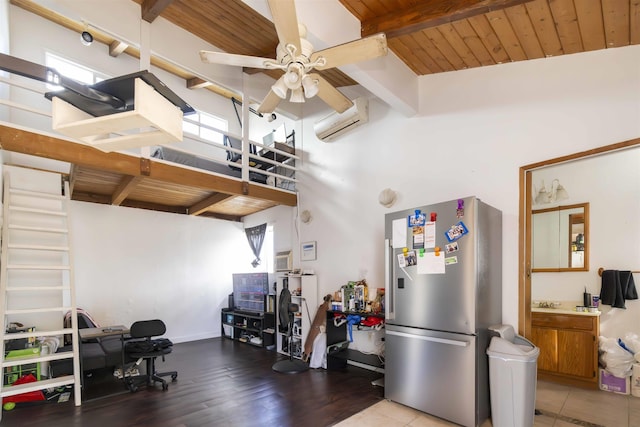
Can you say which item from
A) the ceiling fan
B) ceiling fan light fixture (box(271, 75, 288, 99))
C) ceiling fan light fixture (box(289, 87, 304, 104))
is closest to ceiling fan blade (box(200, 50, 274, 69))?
the ceiling fan

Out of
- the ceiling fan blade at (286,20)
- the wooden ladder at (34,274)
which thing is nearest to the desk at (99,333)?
the wooden ladder at (34,274)

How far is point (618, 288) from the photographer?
3635 millimetres

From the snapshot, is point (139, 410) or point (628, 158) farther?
point (628, 158)

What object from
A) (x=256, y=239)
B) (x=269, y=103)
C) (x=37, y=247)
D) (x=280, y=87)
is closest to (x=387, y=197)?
(x=269, y=103)

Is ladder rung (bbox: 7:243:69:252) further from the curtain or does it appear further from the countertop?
the countertop

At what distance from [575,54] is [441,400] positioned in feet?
10.9

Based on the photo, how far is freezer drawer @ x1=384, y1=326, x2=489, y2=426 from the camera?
9.19 ft

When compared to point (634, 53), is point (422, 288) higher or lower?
lower

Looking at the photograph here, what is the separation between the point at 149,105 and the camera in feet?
3.15

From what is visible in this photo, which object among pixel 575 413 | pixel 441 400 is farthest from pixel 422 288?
pixel 575 413

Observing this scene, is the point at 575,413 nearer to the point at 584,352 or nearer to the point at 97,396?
the point at 584,352

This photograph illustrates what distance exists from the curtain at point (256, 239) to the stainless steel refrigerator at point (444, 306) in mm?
3616

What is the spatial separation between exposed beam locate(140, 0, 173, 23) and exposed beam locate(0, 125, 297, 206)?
170 centimetres

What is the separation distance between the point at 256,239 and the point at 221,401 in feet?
11.9
